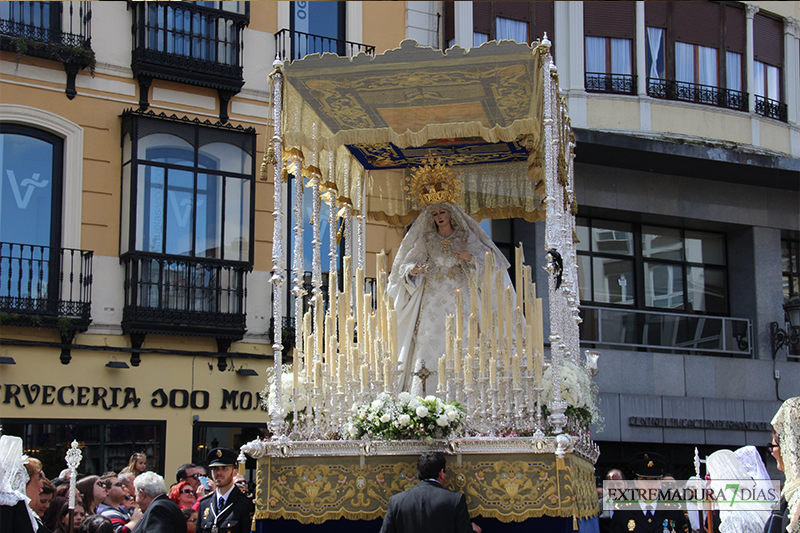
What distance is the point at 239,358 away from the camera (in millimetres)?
14180

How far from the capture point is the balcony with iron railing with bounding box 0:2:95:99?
43.2 feet

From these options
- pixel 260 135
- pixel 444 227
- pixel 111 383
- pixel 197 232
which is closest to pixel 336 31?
pixel 260 135

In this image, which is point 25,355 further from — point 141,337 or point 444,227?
point 444,227

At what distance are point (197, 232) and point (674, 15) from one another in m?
8.72

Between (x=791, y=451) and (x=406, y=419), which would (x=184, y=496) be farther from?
(x=791, y=451)

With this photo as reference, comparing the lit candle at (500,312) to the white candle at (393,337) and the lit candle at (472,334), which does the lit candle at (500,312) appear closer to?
the lit candle at (472,334)

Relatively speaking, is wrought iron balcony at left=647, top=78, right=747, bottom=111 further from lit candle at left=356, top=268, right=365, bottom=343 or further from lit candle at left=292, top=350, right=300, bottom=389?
lit candle at left=292, top=350, right=300, bottom=389

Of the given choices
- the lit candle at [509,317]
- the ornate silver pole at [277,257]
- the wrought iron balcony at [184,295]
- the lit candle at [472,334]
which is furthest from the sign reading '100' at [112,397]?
the lit candle at [472,334]

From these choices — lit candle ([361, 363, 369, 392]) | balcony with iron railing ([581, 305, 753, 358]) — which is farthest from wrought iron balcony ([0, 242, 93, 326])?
balcony with iron railing ([581, 305, 753, 358])

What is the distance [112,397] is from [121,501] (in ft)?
17.2

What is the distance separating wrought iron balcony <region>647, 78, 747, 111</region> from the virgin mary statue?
27.0 feet

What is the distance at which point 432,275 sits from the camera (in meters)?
9.28

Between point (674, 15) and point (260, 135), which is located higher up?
point (674, 15)

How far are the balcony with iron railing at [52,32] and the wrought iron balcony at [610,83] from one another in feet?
25.2
